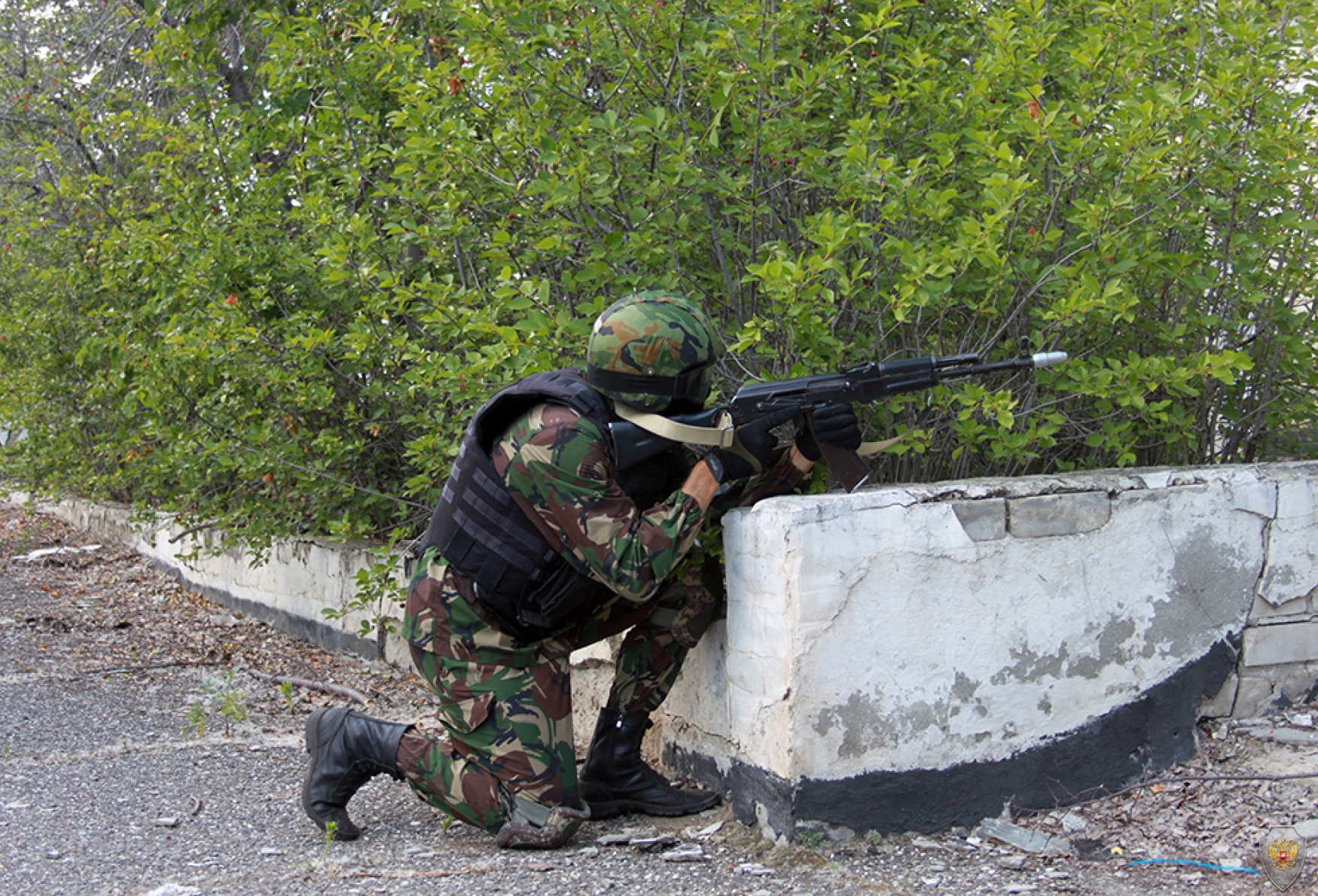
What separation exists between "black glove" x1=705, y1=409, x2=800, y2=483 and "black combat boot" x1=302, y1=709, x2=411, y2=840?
1.15 m

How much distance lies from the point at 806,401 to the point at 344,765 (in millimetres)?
1616

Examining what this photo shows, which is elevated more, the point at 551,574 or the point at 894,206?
the point at 894,206

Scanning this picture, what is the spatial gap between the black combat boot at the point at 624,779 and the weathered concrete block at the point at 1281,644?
1611 mm

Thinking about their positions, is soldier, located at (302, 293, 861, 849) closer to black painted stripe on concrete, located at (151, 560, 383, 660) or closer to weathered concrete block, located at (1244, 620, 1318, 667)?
weathered concrete block, located at (1244, 620, 1318, 667)

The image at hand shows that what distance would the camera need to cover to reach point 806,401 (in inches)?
117

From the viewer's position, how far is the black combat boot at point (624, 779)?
3262 mm

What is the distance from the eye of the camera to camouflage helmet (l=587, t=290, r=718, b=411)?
3.01 meters

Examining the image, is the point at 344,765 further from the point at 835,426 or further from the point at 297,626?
the point at 297,626

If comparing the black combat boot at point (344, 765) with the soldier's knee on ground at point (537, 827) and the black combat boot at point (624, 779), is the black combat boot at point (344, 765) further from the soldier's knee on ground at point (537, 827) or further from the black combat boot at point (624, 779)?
the black combat boot at point (624, 779)

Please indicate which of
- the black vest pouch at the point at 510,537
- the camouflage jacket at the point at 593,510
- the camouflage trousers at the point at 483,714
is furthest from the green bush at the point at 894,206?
the camouflage trousers at the point at 483,714

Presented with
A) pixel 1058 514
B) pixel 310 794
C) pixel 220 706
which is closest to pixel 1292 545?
pixel 1058 514

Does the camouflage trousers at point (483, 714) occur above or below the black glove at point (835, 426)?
below

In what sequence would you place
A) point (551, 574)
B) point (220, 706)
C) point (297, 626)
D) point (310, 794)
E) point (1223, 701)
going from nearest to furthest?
point (551, 574) → point (310, 794) → point (1223, 701) → point (220, 706) → point (297, 626)

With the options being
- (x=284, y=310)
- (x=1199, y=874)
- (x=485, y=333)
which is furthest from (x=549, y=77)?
(x=1199, y=874)
